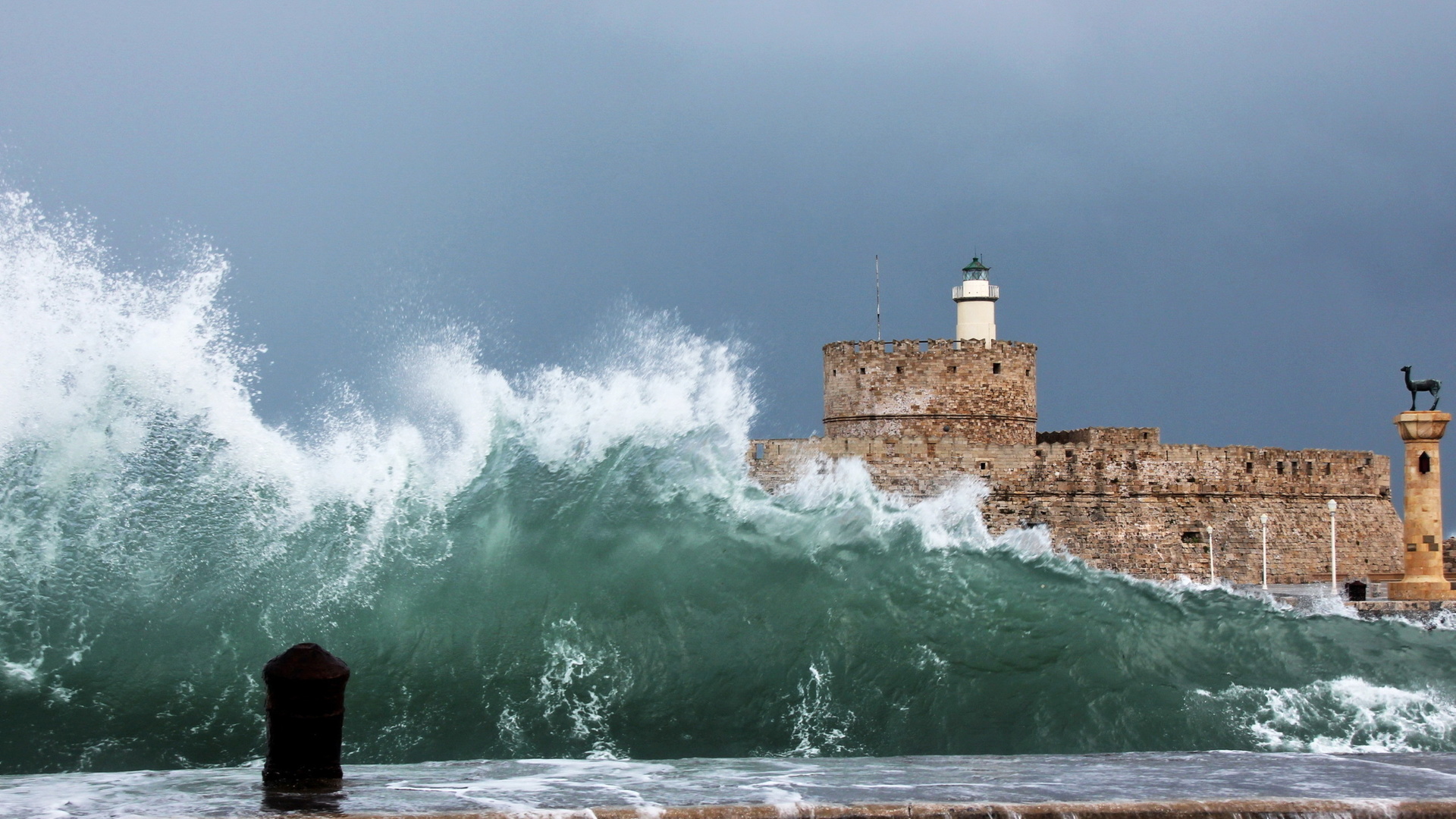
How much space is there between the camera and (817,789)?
905 centimetres

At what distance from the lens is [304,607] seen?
1368 cm

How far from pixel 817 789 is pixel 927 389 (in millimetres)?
19656

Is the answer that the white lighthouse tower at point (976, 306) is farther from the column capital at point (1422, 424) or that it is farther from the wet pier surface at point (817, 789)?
the wet pier surface at point (817, 789)

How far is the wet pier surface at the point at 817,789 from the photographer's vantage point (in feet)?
27.1

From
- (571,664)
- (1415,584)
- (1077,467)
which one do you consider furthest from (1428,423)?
(571,664)

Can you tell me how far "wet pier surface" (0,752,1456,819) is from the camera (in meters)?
8.26

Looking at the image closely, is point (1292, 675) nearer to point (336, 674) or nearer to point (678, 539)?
point (678, 539)

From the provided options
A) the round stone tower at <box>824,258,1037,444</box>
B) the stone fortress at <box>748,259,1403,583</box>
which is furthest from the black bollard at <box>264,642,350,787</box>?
the round stone tower at <box>824,258,1037,444</box>

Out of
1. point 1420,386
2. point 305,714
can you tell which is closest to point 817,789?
point 305,714

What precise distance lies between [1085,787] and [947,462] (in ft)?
61.0

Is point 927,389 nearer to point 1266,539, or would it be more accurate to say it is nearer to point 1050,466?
point 1050,466

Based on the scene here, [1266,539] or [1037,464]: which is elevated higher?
[1037,464]

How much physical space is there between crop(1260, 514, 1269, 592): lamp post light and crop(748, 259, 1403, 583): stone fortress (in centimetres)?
5

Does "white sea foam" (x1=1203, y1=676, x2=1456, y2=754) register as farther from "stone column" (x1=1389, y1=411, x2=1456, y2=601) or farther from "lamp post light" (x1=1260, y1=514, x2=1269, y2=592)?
"lamp post light" (x1=1260, y1=514, x2=1269, y2=592)
